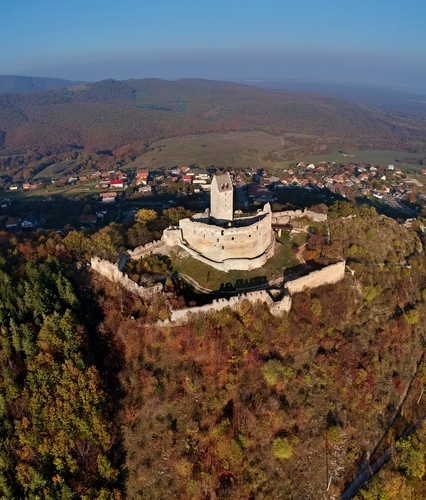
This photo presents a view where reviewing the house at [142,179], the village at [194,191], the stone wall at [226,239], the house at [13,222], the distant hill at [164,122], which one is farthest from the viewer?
the distant hill at [164,122]

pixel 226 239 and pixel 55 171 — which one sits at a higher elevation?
pixel 226 239

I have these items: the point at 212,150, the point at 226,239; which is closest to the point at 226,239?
the point at 226,239

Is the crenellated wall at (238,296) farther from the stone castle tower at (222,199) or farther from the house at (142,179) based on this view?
the house at (142,179)

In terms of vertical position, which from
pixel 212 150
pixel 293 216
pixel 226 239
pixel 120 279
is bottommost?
pixel 120 279

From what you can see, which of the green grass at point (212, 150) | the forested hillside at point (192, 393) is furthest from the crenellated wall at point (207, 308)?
the green grass at point (212, 150)

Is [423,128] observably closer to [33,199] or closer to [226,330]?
[33,199]

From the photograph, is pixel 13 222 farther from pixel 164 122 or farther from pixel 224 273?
pixel 164 122
